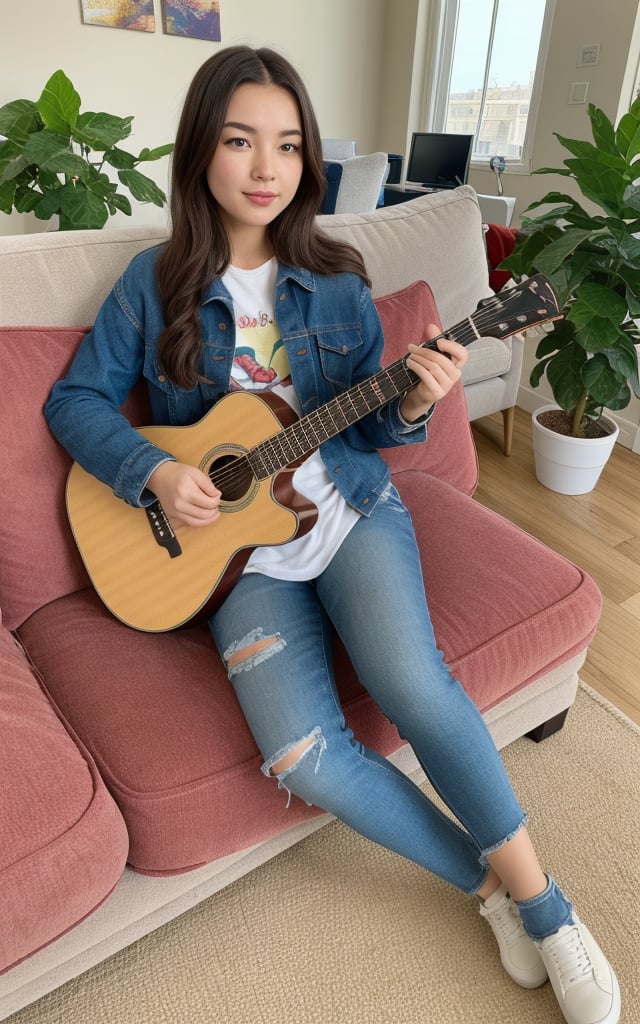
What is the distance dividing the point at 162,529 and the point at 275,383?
31 cm

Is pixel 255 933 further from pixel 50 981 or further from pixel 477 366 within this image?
pixel 477 366

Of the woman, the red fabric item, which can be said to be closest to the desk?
the red fabric item

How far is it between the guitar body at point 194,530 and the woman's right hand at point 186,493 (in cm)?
4

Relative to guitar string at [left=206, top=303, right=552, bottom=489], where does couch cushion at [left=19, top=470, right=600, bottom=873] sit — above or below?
below

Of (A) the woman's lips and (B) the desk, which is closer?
(A) the woman's lips

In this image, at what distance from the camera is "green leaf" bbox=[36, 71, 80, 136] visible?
164 cm

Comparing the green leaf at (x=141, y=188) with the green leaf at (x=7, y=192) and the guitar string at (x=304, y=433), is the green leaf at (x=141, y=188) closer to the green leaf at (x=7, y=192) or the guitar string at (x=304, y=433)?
the green leaf at (x=7, y=192)

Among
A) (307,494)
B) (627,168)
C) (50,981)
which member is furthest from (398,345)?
(50,981)

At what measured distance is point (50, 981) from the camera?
34.7 inches

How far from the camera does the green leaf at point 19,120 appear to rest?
68.5 inches

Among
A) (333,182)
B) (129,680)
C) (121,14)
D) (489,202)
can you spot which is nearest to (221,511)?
(129,680)

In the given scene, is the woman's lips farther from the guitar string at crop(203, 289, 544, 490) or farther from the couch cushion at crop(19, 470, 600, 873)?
the couch cushion at crop(19, 470, 600, 873)

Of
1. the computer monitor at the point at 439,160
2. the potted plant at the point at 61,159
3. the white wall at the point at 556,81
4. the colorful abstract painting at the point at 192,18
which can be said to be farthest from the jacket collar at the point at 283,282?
the colorful abstract painting at the point at 192,18

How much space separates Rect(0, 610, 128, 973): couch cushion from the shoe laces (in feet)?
1.94
